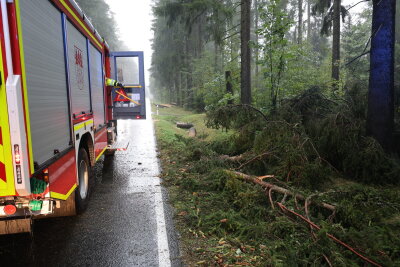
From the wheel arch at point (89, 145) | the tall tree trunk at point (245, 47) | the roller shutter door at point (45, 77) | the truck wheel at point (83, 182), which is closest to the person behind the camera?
the roller shutter door at point (45, 77)

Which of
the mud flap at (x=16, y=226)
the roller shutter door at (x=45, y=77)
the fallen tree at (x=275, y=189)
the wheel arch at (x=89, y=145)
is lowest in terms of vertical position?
the fallen tree at (x=275, y=189)

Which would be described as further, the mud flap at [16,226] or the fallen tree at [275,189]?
the fallen tree at [275,189]

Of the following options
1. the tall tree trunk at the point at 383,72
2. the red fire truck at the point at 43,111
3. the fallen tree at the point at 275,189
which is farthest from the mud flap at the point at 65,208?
the tall tree trunk at the point at 383,72

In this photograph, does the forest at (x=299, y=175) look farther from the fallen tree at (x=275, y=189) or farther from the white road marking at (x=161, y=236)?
the white road marking at (x=161, y=236)

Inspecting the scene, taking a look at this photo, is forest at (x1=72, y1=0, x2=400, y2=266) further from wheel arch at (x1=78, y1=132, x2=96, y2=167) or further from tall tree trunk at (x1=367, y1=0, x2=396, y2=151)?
wheel arch at (x1=78, y1=132, x2=96, y2=167)

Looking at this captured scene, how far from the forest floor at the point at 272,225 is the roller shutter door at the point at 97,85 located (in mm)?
2451

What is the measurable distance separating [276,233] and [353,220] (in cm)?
124

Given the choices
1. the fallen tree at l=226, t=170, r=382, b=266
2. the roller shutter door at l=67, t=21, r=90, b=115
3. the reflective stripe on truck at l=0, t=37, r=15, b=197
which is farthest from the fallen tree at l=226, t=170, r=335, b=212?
the reflective stripe on truck at l=0, t=37, r=15, b=197

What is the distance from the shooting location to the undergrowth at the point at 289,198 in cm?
373

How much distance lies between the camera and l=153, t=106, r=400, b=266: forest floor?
3.63 metres

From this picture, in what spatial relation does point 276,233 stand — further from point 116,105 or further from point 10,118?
point 116,105

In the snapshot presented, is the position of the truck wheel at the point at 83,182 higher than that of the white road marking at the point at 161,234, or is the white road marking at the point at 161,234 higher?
the truck wheel at the point at 83,182

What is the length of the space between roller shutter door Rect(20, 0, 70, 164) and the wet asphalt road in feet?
4.33

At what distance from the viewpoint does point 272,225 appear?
4.32 meters
